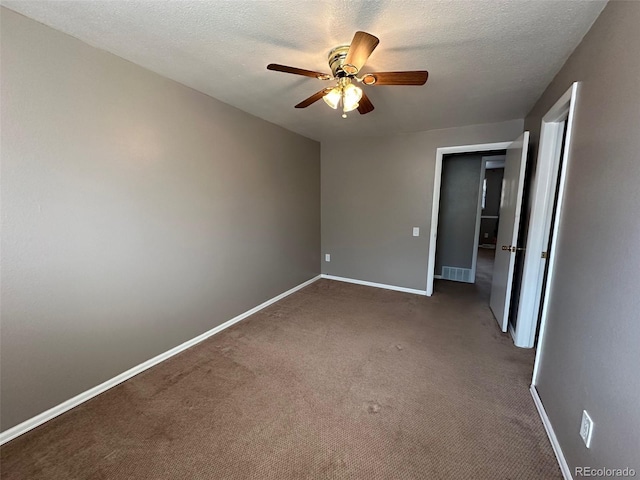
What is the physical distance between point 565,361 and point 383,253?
8.85 feet

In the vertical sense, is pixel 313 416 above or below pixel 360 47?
below

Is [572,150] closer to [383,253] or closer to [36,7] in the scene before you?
[383,253]

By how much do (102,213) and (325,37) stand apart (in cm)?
184

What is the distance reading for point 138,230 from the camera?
80.2 inches

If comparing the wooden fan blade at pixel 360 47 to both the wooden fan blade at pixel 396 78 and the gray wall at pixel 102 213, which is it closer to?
the wooden fan blade at pixel 396 78

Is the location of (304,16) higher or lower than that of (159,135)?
higher

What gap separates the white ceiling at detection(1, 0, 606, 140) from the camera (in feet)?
4.37

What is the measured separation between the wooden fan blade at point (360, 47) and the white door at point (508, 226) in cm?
194

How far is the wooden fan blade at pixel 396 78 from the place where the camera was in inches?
58.9

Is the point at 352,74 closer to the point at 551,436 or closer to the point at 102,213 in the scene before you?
the point at 102,213

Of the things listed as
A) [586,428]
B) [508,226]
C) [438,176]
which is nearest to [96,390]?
[586,428]

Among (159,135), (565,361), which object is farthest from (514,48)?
(159,135)

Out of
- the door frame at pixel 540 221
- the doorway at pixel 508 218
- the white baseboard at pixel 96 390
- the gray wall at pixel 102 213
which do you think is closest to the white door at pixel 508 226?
the doorway at pixel 508 218

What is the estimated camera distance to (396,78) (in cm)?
156
